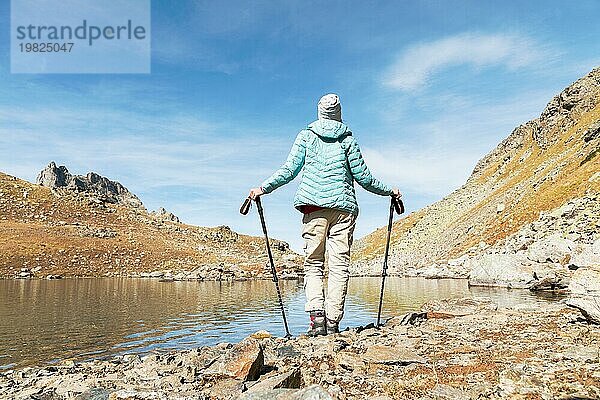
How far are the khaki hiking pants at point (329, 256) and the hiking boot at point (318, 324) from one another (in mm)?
110

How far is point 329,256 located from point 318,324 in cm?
126

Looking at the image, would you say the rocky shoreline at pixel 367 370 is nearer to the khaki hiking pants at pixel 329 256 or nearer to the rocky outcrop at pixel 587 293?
the rocky outcrop at pixel 587 293

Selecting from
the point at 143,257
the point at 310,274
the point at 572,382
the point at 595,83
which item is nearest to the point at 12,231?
the point at 143,257

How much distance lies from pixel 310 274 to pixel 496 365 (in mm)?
3850

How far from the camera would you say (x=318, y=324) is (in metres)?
8.70

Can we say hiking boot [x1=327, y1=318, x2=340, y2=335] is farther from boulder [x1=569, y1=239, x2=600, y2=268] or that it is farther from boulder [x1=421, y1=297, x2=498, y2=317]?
boulder [x1=569, y1=239, x2=600, y2=268]

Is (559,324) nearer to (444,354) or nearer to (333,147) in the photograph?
(444,354)

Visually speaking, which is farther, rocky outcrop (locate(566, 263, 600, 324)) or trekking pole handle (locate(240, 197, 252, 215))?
trekking pole handle (locate(240, 197, 252, 215))

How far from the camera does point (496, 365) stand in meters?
5.79

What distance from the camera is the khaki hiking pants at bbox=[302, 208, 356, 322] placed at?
28.8 feet

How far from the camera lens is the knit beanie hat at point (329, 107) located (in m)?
9.15

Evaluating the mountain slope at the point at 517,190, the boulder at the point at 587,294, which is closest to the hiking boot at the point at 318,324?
the boulder at the point at 587,294

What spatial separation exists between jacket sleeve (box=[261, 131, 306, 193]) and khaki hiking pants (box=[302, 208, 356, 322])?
810 millimetres

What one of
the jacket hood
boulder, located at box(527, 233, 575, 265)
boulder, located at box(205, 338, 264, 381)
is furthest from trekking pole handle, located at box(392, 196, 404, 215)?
boulder, located at box(527, 233, 575, 265)
